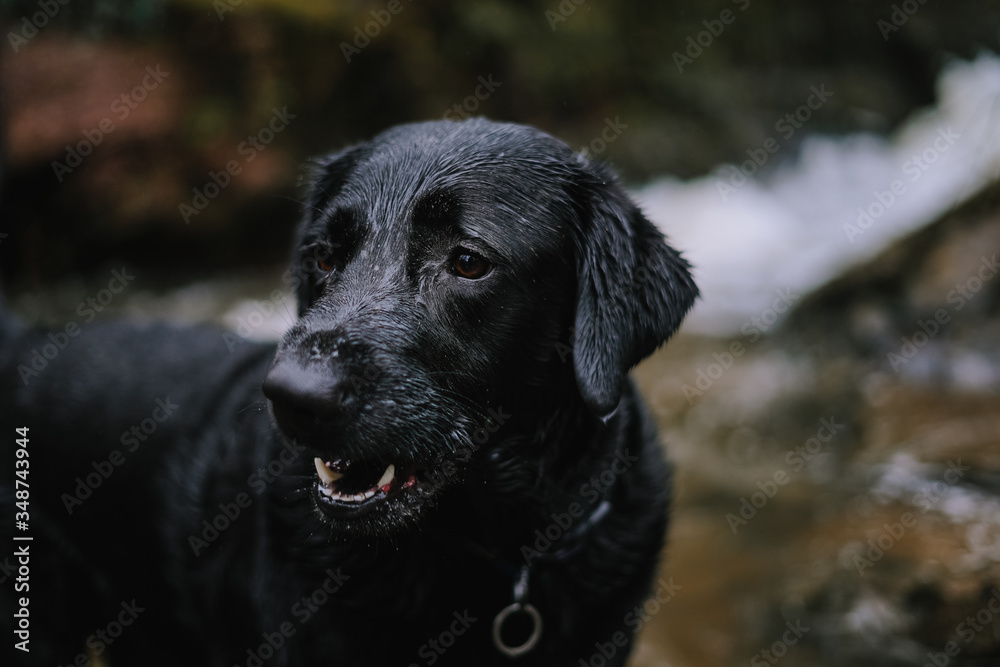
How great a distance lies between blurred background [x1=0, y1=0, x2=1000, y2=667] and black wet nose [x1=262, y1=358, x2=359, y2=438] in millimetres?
1203

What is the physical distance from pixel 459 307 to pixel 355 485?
23.5 inches

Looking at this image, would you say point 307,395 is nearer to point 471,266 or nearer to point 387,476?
point 387,476

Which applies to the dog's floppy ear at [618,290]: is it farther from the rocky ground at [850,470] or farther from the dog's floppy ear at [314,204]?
the rocky ground at [850,470]

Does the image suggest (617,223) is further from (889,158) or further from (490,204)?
(889,158)

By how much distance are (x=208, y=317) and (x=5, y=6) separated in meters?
3.14

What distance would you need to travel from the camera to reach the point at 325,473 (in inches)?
80.0

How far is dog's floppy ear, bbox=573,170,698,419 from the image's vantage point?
2.14 meters

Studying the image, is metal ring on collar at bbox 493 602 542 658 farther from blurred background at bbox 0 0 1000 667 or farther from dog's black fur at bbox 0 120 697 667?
blurred background at bbox 0 0 1000 667

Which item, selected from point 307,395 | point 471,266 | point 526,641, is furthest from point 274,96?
point 526,641

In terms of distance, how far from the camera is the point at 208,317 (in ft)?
23.5

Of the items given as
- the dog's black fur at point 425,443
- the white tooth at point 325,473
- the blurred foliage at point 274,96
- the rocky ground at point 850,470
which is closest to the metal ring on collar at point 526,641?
the dog's black fur at point 425,443

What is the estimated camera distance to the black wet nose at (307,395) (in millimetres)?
1731

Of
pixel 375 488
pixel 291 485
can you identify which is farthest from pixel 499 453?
pixel 291 485

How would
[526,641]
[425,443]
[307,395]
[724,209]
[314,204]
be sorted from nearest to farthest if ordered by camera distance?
[307,395], [425,443], [526,641], [314,204], [724,209]
